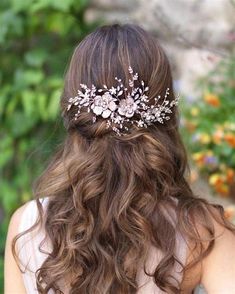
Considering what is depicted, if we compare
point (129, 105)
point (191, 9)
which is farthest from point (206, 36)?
point (129, 105)

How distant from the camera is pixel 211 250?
2.02 metres

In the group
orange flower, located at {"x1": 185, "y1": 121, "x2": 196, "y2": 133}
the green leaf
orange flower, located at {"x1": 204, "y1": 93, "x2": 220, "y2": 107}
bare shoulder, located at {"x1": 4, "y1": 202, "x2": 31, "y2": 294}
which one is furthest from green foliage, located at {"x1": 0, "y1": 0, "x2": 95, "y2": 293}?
bare shoulder, located at {"x1": 4, "y1": 202, "x2": 31, "y2": 294}

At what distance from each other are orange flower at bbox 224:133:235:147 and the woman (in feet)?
5.01

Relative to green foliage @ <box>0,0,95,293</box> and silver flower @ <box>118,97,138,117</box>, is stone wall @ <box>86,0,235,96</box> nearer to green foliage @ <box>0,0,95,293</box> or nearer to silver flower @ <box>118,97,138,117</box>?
green foliage @ <box>0,0,95,293</box>

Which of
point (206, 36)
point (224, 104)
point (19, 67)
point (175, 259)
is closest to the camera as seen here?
point (175, 259)

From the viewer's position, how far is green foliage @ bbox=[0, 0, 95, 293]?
440 cm

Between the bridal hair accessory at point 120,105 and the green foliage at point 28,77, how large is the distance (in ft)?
7.54

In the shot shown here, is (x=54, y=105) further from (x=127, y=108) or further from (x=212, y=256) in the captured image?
(x=212, y=256)

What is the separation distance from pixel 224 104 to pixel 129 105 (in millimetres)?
1812

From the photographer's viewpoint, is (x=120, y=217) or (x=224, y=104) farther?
(x=224, y=104)

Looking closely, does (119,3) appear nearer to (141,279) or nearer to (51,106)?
(51,106)

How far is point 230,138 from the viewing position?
358 cm

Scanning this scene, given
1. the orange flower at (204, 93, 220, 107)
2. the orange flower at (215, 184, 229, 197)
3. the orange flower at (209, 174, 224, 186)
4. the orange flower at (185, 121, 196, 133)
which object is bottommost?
the orange flower at (215, 184, 229, 197)

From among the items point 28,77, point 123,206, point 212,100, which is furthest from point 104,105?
point 28,77
